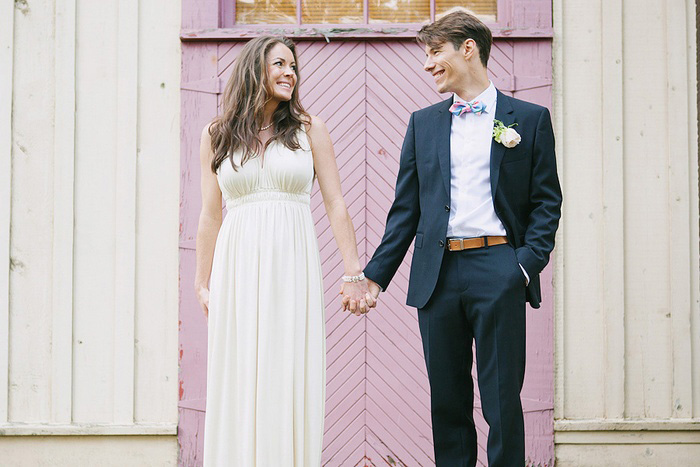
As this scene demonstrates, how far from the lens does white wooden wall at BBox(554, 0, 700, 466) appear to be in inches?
219

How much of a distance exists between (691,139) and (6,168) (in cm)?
453

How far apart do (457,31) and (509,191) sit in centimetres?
78

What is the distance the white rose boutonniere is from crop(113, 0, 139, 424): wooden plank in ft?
9.28

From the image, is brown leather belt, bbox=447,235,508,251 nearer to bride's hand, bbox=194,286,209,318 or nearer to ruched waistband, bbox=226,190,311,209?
ruched waistband, bbox=226,190,311,209

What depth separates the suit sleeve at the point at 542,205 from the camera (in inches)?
148

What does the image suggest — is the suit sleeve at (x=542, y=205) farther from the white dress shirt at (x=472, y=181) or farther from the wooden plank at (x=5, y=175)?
the wooden plank at (x=5, y=175)

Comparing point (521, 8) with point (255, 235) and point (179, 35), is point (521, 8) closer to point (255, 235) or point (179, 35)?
point (179, 35)

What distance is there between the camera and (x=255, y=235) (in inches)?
154

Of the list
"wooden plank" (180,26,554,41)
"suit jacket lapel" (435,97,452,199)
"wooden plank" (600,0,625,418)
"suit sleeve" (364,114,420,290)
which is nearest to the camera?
"suit jacket lapel" (435,97,452,199)

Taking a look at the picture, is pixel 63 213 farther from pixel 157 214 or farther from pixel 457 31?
pixel 457 31

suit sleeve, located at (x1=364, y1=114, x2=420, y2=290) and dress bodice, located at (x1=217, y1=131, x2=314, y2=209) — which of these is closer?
dress bodice, located at (x1=217, y1=131, x2=314, y2=209)

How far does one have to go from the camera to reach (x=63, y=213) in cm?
573

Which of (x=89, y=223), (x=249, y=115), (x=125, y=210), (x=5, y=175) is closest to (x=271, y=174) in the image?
(x=249, y=115)

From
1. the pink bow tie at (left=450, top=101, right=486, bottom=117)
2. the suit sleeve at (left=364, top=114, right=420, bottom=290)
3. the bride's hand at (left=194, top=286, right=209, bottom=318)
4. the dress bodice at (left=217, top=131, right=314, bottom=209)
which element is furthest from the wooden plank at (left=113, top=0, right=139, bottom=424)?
the pink bow tie at (left=450, top=101, right=486, bottom=117)
